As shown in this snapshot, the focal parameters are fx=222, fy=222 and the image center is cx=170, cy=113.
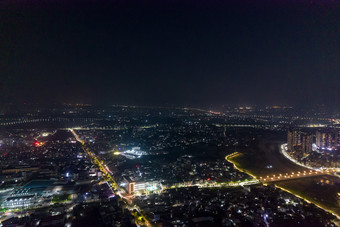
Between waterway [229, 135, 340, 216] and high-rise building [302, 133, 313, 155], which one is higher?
high-rise building [302, 133, 313, 155]

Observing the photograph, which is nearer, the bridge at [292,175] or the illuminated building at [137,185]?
the illuminated building at [137,185]

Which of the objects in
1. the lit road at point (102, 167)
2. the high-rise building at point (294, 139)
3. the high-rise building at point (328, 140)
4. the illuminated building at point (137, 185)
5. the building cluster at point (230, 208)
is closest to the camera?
the building cluster at point (230, 208)

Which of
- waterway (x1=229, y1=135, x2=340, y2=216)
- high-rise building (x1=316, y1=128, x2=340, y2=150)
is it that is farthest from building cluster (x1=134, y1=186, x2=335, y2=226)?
high-rise building (x1=316, y1=128, x2=340, y2=150)

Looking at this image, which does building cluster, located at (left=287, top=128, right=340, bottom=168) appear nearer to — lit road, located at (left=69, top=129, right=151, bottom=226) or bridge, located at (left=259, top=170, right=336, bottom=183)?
bridge, located at (left=259, top=170, right=336, bottom=183)

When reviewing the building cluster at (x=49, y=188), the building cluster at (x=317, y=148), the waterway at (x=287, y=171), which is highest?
the building cluster at (x=317, y=148)

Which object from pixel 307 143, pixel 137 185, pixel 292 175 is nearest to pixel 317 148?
pixel 307 143

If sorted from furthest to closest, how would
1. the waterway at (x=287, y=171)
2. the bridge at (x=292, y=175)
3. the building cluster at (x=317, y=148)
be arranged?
the building cluster at (x=317, y=148) < the bridge at (x=292, y=175) < the waterway at (x=287, y=171)

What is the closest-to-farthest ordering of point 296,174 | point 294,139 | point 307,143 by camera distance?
point 296,174, point 307,143, point 294,139

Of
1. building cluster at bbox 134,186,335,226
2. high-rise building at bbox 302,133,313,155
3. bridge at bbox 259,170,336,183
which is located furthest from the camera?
high-rise building at bbox 302,133,313,155

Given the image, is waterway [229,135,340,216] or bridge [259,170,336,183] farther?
bridge [259,170,336,183]

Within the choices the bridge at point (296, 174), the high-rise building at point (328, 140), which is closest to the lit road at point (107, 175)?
the bridge at point (296, 174)

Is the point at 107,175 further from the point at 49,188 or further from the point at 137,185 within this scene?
the point at 49,188

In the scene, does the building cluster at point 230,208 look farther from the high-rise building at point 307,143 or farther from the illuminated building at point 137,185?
the high-rise building at point 307,143
